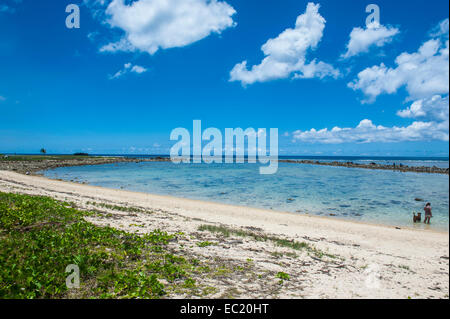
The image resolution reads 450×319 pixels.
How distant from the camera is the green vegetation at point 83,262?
17.0 ft

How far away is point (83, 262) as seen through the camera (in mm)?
6180

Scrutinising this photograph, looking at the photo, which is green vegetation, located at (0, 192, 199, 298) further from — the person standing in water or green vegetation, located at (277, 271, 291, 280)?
the person standing in water

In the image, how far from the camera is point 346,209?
967 inches

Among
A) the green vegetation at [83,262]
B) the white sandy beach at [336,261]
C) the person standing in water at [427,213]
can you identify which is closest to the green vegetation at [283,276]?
the white sandy beach at [336,261]

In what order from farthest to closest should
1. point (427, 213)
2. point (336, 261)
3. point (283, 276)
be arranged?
point (427, 213) → point (336, 261) → point (283, 276)

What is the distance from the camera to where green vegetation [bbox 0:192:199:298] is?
5172mm

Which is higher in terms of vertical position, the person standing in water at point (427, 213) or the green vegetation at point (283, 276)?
the green vegetation at point (283, 276)

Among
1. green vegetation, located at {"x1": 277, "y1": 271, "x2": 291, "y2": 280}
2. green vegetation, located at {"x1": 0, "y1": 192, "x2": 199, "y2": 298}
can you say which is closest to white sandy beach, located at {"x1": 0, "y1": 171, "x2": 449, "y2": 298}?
green vegetation, located at {"x1": 277, "y1": 271, "x2": 291, "y2": 280}

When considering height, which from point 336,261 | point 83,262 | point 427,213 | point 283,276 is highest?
point 83,262

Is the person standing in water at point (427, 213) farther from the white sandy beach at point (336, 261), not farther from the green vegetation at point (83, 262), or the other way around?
the green vegetation at point (83, 262)

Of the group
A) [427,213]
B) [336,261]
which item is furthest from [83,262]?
[427,213]

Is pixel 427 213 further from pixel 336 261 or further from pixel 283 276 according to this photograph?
pixel 283 276

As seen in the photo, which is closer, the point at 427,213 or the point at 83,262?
the point at 83,262
